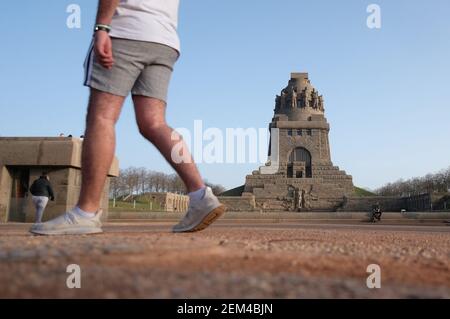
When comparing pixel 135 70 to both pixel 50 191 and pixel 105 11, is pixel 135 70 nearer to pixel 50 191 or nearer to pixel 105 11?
pixel 105 11

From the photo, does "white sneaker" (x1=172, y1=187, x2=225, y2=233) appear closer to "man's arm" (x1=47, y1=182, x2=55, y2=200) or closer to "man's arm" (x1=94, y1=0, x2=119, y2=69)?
"man's arm" (x1=94, y1=0, x2=119, y2=69)

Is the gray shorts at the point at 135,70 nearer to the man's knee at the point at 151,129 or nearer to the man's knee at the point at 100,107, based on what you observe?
the man's knee at the point at 100,107

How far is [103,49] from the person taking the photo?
2551 mm

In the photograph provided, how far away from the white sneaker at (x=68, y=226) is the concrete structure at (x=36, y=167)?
5.86 m

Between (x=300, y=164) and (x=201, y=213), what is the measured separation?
44.6m

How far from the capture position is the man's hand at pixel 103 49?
2547 millimetres

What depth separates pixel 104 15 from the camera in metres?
2.64

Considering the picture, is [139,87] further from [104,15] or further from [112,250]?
[112,250]

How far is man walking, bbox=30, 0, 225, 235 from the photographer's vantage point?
2.62 metres

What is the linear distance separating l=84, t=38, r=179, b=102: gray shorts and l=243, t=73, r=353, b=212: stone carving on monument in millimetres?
35197

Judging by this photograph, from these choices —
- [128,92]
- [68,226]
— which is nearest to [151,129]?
[128,92]

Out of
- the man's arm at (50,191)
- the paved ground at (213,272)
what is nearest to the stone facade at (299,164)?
the man's arm at (50,191)
